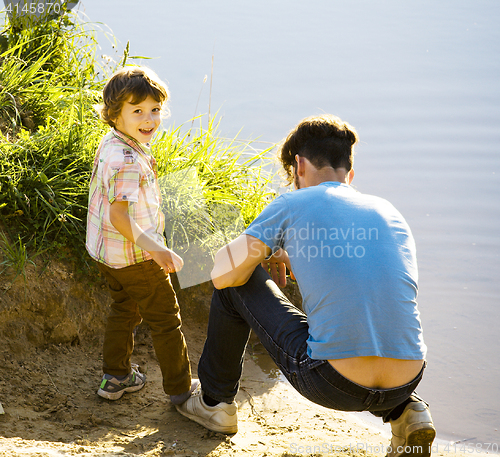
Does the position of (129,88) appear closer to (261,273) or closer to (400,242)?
(261,273)

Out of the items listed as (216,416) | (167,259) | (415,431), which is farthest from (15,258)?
(415,431)

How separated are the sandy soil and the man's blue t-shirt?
0.76 m

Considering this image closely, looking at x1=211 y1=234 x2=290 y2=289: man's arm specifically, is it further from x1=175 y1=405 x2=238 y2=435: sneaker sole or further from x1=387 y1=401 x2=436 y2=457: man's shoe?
x1=387 y1=401 x2=436 y2=457: man's shoe

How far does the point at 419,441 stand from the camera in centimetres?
188

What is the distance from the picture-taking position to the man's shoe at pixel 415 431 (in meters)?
1.87

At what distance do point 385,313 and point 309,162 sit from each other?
638mm

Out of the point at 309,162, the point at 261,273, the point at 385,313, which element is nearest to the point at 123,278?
the point at 261,273

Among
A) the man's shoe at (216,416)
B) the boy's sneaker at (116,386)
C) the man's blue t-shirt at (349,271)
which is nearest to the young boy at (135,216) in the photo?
the man's shoe at (216,416)

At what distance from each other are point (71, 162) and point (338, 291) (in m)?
1.94

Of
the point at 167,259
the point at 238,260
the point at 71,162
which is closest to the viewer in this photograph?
the point at 238,260

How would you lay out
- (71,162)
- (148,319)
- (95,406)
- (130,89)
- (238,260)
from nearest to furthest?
(238,260)
(130,89)
(148,319)
(95,406)
(71,162)

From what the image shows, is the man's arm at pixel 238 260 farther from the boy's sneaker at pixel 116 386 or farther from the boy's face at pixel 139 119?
the boy's sneaker at pixel 116 386

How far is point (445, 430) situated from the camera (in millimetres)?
2645

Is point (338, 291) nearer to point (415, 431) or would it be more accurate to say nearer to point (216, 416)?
point (415, 431)
